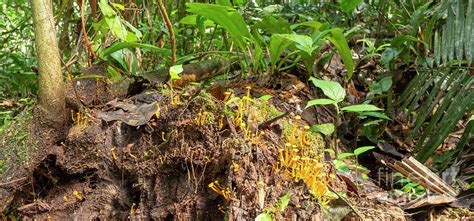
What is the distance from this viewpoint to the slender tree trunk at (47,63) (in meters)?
1.85

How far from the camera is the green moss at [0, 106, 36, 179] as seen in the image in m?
1.90

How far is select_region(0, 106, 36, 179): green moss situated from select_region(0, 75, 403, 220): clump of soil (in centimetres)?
6

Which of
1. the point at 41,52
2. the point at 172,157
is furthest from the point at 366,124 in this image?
the point at 41,52

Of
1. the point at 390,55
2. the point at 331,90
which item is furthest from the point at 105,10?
the point at 390,55

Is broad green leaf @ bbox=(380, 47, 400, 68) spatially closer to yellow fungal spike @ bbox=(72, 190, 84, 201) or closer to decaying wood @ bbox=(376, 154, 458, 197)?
decaying wood @ bbox=(376, 154, 458, 197)

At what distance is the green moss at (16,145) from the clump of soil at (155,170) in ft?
0.20

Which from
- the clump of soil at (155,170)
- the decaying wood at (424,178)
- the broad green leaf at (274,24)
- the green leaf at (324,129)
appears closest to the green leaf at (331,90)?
the green leaf at (324,129)

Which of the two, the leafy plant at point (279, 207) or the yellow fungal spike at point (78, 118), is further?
the yellow fungal spike at point (78, 118)

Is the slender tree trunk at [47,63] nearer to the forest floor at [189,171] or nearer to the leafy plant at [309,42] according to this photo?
the forest floor at [189,171]

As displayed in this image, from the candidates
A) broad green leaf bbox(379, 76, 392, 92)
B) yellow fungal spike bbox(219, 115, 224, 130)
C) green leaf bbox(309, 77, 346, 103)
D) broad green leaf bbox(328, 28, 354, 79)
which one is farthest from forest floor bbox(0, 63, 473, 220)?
broad green leaf bbox(379, 76, 392, 92)

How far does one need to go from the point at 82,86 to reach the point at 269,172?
115 cm

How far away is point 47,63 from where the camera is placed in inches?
74.3

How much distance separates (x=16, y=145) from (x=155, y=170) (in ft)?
2.23

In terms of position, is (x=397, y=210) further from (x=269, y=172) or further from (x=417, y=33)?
(x=417, y=33)
